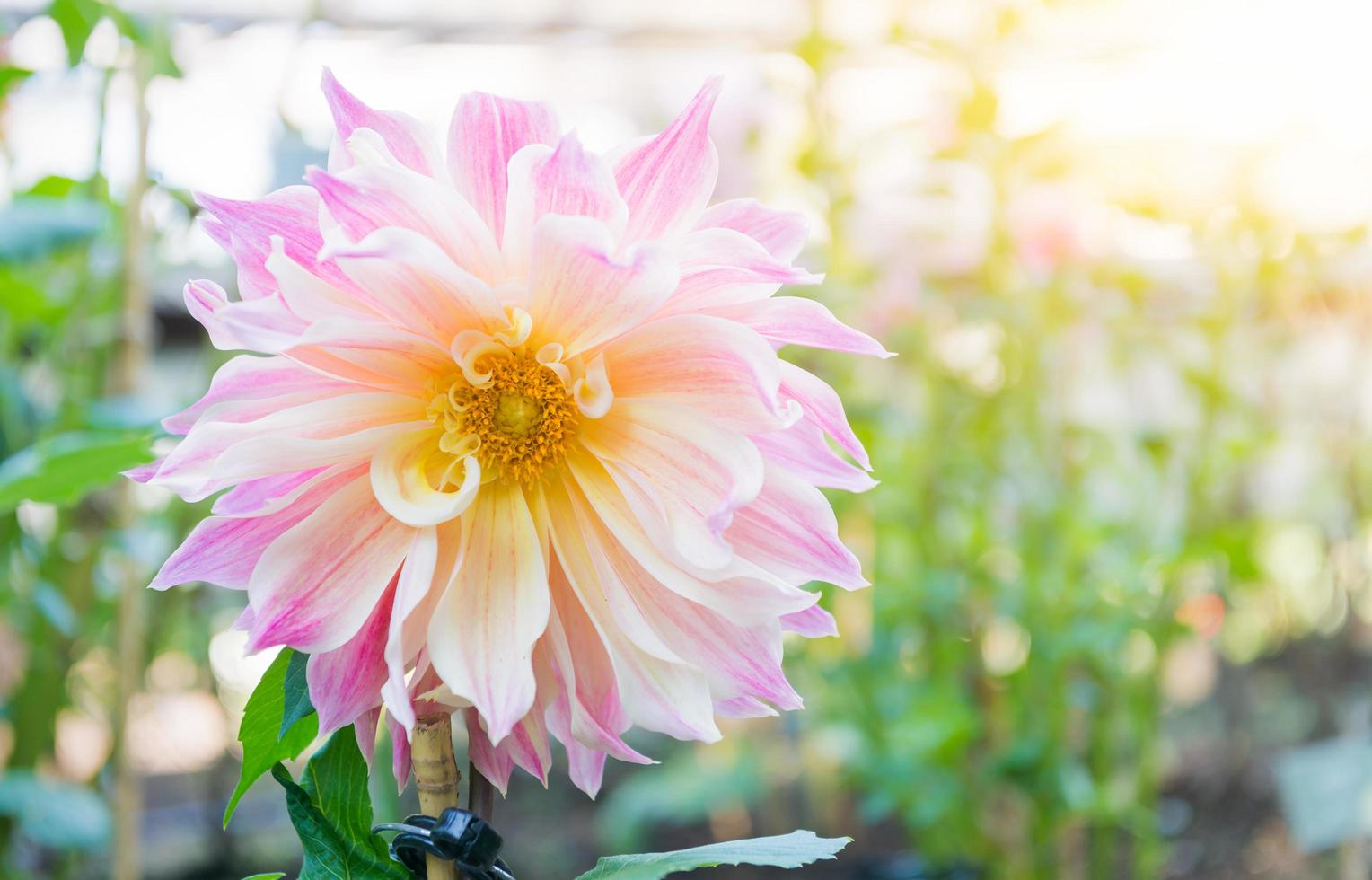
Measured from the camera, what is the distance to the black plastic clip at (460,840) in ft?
0.86

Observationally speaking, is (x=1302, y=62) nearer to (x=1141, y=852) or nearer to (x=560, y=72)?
(x=1141, y=852)

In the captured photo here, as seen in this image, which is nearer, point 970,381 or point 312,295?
point 312,295

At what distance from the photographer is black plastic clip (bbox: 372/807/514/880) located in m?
0.26

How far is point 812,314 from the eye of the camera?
0.92 feet

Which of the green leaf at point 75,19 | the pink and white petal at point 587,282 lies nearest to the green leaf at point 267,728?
the pink and white petal at point 587,282

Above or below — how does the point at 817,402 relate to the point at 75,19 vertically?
below

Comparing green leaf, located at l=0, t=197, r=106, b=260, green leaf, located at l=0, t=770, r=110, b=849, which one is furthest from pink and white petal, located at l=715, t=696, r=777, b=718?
green leaf, located at l=0, t=770, r=110, b=849

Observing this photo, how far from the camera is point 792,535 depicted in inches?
11.2

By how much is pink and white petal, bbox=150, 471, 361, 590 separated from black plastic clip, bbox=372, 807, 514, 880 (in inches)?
3.0

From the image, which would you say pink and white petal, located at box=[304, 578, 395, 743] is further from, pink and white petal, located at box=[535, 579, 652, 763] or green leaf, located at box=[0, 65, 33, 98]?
green leaf, located at box=[0, 65, 33, 98]

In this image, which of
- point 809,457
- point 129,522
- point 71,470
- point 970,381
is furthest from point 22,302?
point 970,381

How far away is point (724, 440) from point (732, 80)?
143cm

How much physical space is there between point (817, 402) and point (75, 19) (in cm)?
58

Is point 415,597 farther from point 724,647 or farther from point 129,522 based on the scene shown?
point 129,522
